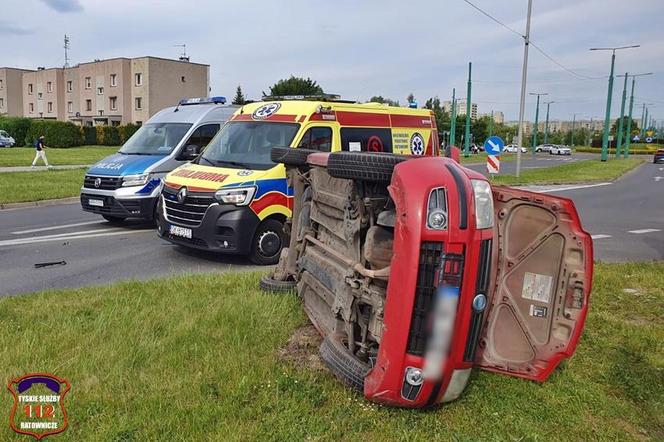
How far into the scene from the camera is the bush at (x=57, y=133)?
43.0 meters

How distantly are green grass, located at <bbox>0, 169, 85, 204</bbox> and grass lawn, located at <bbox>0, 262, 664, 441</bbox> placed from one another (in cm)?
1101

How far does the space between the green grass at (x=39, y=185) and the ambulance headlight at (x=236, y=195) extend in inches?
370

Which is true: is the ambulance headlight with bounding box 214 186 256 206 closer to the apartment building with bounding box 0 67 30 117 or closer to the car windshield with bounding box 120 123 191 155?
the car windshield with bounding box 120 123 191 155

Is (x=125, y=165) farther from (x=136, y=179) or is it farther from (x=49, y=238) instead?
(x=49, y=238)

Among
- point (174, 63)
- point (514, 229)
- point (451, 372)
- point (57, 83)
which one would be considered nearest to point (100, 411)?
point (451, 372)

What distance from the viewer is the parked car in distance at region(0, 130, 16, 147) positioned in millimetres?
44250

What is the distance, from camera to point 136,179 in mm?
9938

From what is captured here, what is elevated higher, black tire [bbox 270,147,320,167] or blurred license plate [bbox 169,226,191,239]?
black tire [bbox 270,147,320,167]

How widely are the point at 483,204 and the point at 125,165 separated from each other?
875 cm

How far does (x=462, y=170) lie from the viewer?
3.00 m

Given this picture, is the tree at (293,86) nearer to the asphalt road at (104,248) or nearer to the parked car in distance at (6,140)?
the parked car in distance at (6,140)

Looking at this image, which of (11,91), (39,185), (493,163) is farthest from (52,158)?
(11,91)

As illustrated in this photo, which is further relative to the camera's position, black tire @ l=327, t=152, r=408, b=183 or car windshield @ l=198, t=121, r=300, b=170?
car windshield @ l=198, t=121, r=300, b=170

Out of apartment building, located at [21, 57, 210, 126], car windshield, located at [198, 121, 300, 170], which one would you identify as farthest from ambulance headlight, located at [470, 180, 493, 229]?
apartment building, located at [21, 57, 210, 126]
